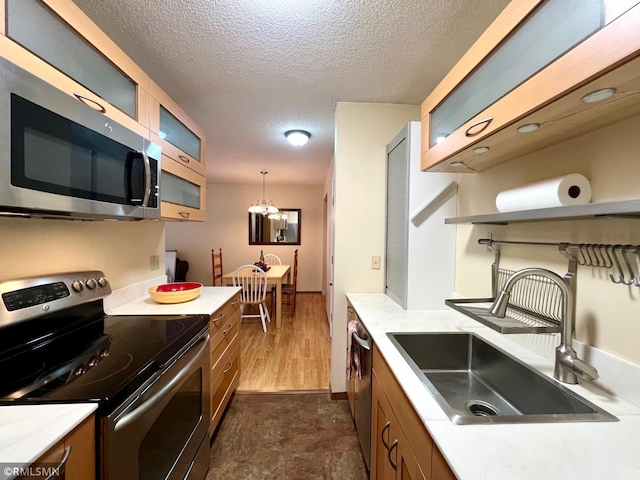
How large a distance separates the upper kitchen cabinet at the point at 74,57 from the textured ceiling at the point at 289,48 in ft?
0.96

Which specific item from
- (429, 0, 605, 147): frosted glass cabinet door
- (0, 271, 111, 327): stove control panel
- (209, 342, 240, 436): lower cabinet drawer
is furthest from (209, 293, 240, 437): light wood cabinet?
(429, 0, 605, 147): frosted glass cabinet door

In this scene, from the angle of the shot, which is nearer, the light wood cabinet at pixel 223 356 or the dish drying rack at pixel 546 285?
the dish drying rack at pixel 546 285

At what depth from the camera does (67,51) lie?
1001 millimetres

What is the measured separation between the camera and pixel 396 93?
78.8 inches

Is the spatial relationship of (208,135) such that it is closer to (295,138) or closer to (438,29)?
(295,138)

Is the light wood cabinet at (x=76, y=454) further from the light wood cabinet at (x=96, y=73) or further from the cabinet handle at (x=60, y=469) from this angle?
the light wood cabinet at (x=96, y=73)

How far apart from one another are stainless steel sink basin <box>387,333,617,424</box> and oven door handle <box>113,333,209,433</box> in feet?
2.99

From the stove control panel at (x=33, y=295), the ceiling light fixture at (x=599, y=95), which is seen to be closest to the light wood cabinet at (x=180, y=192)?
the stove control panel at (x=33, y=295)

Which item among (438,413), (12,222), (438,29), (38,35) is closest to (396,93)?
(438,29)

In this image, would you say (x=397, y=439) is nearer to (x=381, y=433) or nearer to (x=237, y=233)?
(x=381, y=433)

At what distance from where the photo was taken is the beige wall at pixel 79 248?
1.08 meters

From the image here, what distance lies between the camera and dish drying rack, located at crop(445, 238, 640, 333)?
79 centimetres

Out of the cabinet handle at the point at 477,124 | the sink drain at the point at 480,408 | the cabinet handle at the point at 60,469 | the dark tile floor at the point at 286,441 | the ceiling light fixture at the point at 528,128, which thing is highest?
the cabinet handle at the point at 477,124

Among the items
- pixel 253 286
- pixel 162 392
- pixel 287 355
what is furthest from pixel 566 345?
pixel 253 286
